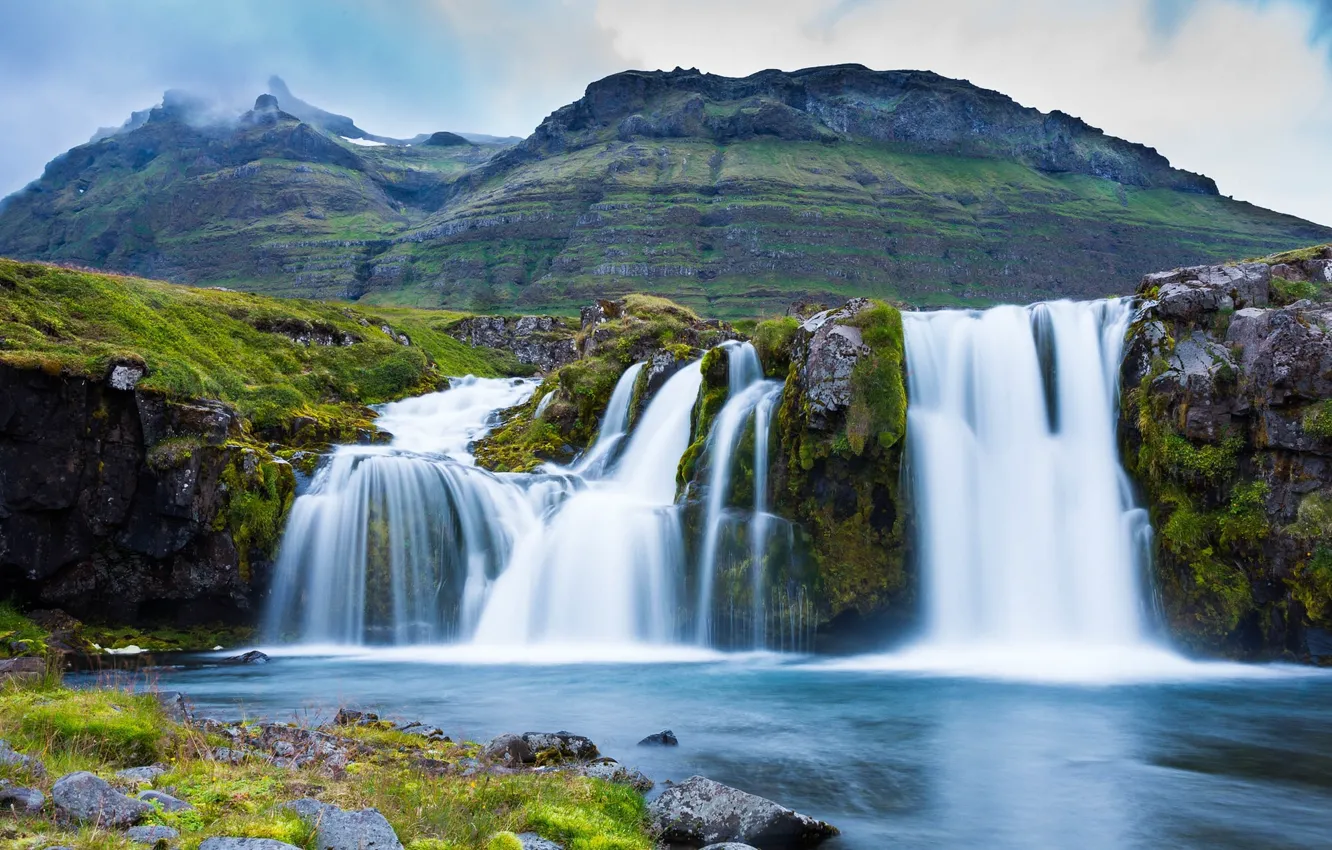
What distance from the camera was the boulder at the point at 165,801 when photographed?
5754mm

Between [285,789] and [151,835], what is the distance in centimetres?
172

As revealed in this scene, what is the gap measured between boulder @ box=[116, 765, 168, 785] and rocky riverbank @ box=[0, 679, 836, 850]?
0.09 feet

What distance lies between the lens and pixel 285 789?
22.2 ft

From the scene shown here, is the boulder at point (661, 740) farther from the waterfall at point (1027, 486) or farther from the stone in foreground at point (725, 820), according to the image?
the waterfall at point (1027, 486)

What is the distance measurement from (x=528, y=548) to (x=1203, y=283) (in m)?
20.4

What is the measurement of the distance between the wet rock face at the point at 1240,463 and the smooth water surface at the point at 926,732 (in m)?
1.40

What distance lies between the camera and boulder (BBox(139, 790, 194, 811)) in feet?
18.9

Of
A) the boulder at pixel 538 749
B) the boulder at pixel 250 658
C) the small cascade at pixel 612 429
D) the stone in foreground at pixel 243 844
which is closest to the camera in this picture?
the stone in foreground at pixel 243 844

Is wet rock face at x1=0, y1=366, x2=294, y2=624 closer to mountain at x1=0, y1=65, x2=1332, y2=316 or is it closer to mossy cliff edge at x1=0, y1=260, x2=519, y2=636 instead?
mossy cliff edge at x1=0, y1=260, x2=519, y2=636

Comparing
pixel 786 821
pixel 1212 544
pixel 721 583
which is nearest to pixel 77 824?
pixel 786 821

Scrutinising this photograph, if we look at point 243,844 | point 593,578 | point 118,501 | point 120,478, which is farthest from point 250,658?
point 243,844

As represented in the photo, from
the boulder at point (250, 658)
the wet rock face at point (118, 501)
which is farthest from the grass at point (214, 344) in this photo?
the boulder at point (250, 658)

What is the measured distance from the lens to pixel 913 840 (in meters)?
8.46

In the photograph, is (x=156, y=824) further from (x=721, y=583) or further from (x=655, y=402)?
(x=655, y=402)
